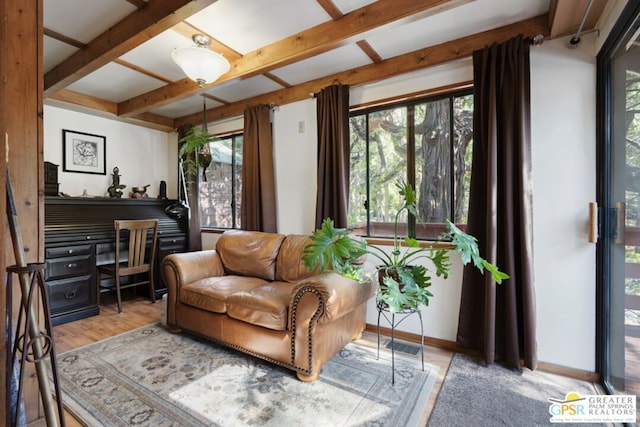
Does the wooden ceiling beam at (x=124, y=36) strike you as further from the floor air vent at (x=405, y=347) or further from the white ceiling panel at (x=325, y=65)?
the floor air vent at (x=405, y=347)

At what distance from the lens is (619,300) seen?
175 cm

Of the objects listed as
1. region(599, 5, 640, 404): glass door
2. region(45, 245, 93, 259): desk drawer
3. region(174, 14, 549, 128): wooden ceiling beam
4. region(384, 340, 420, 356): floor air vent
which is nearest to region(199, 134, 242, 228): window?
region(174, 14, 549, 128): wooden ceiling beam

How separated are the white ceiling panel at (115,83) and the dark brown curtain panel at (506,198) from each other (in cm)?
317

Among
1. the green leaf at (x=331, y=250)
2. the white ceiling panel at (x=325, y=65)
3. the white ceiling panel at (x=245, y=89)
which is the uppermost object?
the white ceiling panel at (x=245, y=89)

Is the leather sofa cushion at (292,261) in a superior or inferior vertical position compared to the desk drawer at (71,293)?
superior

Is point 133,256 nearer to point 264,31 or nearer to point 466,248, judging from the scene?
point 264,31

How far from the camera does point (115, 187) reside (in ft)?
12.9

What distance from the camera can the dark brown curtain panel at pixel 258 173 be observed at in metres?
3.35

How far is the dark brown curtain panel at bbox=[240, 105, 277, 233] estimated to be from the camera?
11.0ft

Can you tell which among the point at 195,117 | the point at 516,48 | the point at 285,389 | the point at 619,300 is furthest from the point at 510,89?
the point at 195,117

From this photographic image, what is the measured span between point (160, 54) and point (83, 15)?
0.58 meters

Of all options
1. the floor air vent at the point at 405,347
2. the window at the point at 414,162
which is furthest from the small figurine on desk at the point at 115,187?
the floor air vent at the point at 405,347

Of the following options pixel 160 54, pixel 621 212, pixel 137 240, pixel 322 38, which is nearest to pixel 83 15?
pixel 160 54

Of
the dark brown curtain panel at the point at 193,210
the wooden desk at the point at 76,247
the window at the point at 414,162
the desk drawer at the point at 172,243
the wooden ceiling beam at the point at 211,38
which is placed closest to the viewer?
the wooden ceiling beam at the point at 211,38
